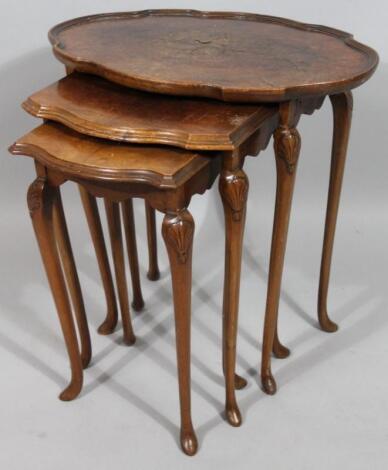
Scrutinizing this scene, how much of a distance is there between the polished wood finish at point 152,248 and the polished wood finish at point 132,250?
Result: 4.6 inches

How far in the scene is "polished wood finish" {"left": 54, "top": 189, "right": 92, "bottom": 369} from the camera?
146 centimetres

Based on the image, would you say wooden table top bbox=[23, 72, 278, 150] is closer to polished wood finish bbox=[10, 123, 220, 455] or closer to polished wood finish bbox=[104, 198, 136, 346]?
polished wood finish bbox=[10, 123, 220, 455]

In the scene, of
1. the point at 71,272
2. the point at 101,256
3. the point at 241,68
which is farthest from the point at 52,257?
the point at 241,68

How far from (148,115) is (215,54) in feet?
0.87

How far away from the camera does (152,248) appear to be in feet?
6.56

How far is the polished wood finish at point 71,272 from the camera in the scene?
1.46 metres

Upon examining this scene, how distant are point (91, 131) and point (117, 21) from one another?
0.58m

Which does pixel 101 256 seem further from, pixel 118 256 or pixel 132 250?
pixel 132 250

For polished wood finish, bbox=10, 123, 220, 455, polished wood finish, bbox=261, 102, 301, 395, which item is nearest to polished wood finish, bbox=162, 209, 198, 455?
polished wood finish, bbox=10, 123, 220, 455

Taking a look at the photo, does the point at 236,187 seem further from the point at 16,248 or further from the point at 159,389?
the point at 16,248

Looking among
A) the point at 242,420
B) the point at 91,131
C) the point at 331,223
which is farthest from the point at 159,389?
the point at 91,131

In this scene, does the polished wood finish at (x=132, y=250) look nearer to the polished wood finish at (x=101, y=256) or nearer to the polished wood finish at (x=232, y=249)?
the polished wood finish at (x=101, y=256)

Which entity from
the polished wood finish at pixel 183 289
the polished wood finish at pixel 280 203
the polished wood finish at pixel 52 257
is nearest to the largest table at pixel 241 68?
the polished wood finish at pixel 280 203

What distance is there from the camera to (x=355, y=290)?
6.52ft
